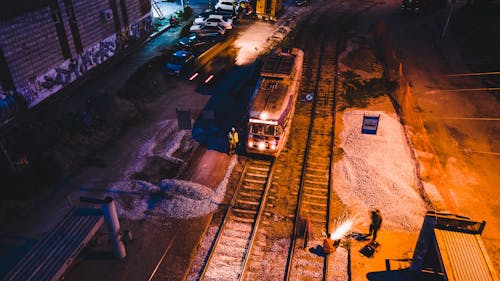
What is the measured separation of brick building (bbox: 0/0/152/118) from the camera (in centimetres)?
2005

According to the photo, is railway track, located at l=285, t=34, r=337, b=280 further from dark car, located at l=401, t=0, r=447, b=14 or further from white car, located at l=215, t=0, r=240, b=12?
dark car, located at l=401, t=0, r=447, b=14

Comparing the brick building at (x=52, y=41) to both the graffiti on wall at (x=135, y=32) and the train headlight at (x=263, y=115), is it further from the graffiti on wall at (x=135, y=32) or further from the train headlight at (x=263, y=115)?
the train headlight at (x=263, y=115)

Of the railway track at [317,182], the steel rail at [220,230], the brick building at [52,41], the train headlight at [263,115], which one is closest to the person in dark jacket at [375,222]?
the railway track at [317,182]

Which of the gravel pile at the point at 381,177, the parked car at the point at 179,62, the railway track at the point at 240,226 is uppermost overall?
the parked car at the point at 179,62

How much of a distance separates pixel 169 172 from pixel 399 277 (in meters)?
11.2

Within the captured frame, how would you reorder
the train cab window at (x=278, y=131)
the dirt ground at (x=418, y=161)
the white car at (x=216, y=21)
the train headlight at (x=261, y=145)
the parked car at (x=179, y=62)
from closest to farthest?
the dirt ground at (x=418, y=161) < the train cab window at (x=278, y=131) < the train headlight at (x=261, y=145) < the parked car at (x=179, y=62) < the white car at (x=216, y=21)

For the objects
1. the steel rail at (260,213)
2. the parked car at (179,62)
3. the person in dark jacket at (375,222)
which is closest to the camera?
the steel rail at (260,213)

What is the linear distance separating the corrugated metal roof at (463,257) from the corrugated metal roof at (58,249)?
1122cm

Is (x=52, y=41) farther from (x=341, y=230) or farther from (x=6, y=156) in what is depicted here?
(x=341, y=230)

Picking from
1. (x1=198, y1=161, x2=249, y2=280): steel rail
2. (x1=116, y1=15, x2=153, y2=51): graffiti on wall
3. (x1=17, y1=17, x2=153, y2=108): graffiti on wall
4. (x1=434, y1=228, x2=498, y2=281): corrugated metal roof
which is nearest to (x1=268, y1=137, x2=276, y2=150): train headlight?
(x1=198, y1=161, x2=249, y2=280): steel rail

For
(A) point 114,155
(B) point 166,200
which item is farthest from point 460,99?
(A) point 114,155

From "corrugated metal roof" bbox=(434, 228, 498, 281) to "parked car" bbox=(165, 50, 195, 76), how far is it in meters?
21.2

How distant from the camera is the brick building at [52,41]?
2005 centimetres

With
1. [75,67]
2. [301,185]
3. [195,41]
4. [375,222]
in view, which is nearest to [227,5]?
[195,41]
